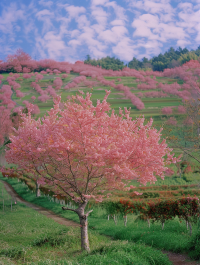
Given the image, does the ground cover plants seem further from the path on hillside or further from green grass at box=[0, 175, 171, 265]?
the path on hillside

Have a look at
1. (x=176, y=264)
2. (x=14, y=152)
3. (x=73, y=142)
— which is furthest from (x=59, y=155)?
(x=176, y=264)

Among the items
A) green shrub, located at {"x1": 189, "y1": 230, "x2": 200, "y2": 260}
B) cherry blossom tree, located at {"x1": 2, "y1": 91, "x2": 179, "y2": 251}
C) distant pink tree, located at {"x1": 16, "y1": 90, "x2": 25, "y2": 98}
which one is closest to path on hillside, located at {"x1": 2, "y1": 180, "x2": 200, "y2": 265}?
green shrub, located at {"x1": 189, "y1": 230, "x2": 200, "y2": 260}

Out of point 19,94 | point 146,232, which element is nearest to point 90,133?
point 146,232

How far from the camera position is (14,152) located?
6719 millimetres

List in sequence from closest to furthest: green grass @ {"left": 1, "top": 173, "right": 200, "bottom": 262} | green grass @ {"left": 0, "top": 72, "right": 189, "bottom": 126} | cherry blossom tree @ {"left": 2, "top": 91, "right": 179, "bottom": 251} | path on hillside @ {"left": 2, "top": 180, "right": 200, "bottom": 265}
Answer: cherry blossom tree @ {"left": 2, "top": 91, "right": 179, "bottom": 251}
path on hillside @ {"left": 2, "top": 180, "right": 200, "bottom": 265}
green grass @ {"left": 1, "top": 173, "right": 200, "bottom": 262}
green grass @ {"left": 0, "top": 72, "right": 189, "bottom": 126}

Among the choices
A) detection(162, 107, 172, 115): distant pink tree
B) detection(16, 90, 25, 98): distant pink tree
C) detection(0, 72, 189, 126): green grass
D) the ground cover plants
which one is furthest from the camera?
detection(16, 90, 25, 98): distant pink tree

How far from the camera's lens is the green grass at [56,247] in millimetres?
5450

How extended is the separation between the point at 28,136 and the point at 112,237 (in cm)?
543

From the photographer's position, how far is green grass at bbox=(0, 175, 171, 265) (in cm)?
545

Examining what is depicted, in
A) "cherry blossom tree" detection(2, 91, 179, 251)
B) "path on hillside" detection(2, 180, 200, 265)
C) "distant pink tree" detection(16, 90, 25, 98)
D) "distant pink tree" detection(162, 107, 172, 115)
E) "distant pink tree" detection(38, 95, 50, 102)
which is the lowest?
"path on hillside" detection(2, 180, 200, 265)

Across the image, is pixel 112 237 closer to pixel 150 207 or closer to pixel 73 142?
pixel 150 207

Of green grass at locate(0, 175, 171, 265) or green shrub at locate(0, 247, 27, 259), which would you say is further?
green shrub at locate(0, 247, 27, 259)

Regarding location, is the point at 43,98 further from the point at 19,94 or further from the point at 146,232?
the point at 146,232

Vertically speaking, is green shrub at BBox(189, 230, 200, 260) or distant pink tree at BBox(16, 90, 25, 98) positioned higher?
distant pink tree at BBox(16, 90, 25, 98)
